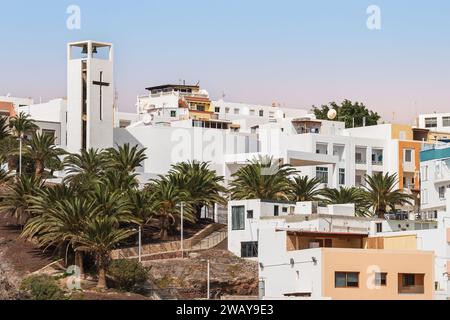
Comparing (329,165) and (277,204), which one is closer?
(277,204)

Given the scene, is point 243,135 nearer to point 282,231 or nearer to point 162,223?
point 162,223

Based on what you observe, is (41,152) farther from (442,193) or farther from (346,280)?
(346,280)

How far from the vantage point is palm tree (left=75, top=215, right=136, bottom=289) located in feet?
224

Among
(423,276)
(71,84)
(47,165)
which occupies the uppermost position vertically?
(71,84)

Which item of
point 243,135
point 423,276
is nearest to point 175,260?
point 423,276

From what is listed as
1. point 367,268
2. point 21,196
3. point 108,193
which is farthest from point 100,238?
point 367,268

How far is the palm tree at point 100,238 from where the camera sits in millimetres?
68188

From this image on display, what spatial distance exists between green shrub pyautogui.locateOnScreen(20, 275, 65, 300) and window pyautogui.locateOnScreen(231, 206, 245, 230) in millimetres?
12248

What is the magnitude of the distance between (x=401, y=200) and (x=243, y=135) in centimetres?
1673

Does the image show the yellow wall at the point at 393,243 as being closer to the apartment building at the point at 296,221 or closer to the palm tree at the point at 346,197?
the apartment building at the point at 296,221

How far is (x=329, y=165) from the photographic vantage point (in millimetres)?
94625

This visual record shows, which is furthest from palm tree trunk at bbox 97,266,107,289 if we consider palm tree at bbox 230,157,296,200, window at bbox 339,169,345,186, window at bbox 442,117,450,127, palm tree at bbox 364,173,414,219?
window at bbox 442,117,450,127

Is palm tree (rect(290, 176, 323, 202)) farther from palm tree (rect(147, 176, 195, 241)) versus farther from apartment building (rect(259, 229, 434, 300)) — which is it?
apartment building (rect(259, 229, 434, 300))

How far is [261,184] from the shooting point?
266 ft
